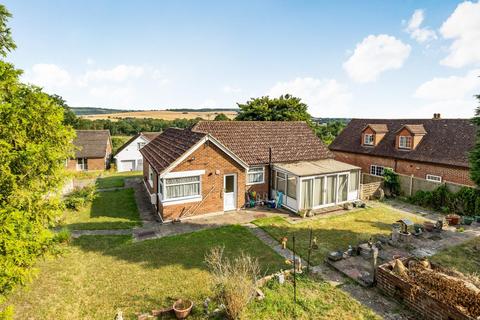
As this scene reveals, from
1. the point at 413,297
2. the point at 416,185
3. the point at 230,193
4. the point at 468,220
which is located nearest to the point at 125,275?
the point at 230,193

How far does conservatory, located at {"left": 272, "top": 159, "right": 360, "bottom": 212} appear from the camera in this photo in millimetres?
19172

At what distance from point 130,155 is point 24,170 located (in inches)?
1442

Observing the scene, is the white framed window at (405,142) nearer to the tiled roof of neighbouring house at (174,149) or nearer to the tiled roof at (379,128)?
the tiled roof at (379,128)

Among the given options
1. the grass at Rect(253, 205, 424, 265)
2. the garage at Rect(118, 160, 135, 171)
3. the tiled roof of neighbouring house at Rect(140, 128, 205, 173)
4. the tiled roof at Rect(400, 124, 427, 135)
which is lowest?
the grass at Rect(253, 205, 424, 265)

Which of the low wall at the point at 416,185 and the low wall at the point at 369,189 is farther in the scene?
the low wall at the point at 369,189

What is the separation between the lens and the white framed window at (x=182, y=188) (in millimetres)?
17391

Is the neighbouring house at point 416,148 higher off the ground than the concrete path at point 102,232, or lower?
higher

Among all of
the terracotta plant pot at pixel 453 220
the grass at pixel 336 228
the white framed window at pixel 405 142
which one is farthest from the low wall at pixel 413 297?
the white framed window at pixel 405 142

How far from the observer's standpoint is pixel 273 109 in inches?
1724

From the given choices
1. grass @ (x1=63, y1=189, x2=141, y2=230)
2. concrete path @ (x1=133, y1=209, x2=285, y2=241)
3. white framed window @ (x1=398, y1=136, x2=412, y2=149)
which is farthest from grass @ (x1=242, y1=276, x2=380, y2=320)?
white framed window @ (x1=398, y1=136, x2=412, y2=149)

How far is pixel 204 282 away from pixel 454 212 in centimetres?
1819

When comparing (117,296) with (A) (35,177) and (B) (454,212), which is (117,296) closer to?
(A) (35,177)

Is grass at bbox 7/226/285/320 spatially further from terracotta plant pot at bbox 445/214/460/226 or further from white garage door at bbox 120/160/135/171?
white garage door at bbox 120/160/135/171

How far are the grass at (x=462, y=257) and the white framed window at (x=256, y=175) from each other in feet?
37.7
